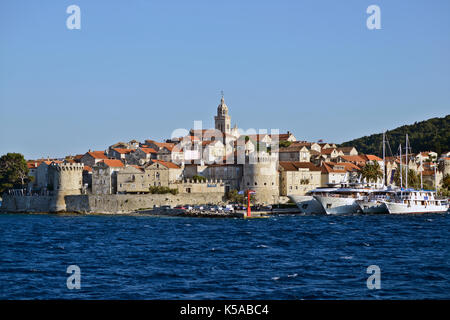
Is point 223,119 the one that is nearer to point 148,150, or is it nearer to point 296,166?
point 148,150

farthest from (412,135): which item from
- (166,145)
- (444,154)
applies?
(166,145)

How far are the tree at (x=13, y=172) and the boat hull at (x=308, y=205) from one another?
38864 mm

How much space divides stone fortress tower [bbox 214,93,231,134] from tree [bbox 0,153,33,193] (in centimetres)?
3013

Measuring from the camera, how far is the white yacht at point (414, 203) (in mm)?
65438

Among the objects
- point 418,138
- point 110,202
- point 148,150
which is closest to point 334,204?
point 110,202

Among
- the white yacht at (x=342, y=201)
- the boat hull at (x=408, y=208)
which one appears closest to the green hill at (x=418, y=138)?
the boat hull at (x=408, y=208)

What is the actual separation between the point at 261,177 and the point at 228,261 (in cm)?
4417

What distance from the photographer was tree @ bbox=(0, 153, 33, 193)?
3356 inches

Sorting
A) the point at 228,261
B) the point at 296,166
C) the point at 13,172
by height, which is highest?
the point at 296,166

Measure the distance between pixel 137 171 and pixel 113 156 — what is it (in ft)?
55.1

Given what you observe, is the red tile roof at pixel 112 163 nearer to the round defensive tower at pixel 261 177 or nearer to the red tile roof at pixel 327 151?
the round defensive tower at pixel 261 177

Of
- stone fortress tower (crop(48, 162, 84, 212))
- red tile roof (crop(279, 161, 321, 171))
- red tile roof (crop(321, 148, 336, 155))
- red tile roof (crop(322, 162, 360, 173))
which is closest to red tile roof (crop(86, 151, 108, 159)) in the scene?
stone fortress tower (crop(48, 162, 84, 212))

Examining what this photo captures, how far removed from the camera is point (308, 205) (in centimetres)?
6588
